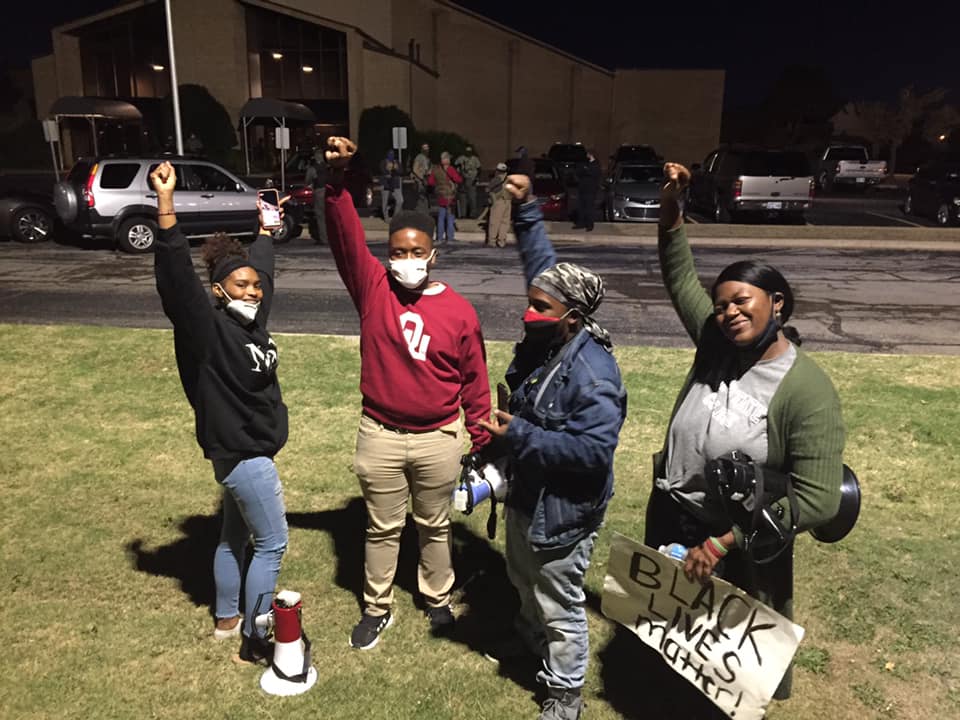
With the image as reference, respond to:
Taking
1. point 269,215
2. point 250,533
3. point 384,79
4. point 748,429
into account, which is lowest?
point 250,533

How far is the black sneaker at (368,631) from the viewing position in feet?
12.5

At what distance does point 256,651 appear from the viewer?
3.67 metres

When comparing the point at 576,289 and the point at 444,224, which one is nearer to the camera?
the point at 576,289

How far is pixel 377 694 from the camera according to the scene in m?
3.51

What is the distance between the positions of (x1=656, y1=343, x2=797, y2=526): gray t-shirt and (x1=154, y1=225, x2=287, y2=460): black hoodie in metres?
1.69

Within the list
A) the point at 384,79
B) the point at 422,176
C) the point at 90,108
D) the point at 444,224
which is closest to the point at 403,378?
the point at 444,224

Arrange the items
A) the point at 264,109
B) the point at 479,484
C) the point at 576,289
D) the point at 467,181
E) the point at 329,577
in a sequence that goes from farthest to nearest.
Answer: the point at 264,109 → the point at 467,181 → the point at 329,577 → the point at 479,484 → the point at 576,289

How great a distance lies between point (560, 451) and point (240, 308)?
1.48 m

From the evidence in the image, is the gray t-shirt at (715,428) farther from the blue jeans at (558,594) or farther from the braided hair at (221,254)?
the braided hair at (221,254)

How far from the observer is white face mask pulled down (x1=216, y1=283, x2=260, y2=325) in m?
3.33

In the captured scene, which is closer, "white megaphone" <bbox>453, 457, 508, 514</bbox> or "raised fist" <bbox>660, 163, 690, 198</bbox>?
"raised fist" <bbox>660, 163, 690, 198</bbox>

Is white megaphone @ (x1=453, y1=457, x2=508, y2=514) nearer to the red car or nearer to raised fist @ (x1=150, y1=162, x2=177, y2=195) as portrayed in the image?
raised fist @ (x1=150, y1=162, x2=177, y2=195)

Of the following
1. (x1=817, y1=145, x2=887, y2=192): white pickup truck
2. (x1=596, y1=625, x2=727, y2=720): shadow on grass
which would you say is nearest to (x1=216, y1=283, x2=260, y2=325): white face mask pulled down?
Result: (x1=596, y1=625, x2=727, y2=720): shadow on grass

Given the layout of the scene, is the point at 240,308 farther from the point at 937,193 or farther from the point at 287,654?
the point at 937,193
